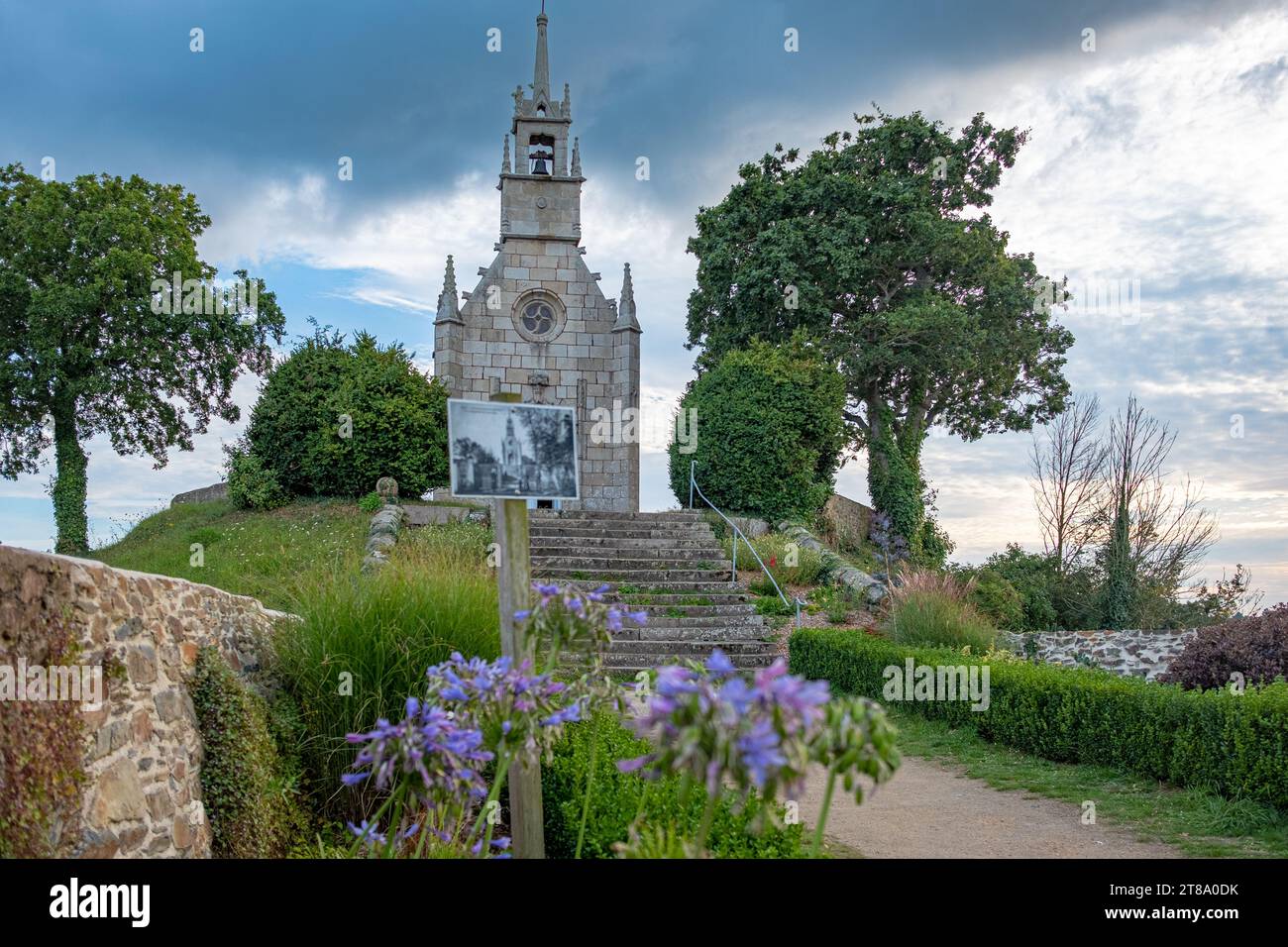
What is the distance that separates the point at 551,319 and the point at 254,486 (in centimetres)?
819

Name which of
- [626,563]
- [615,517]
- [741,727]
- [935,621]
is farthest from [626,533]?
[741,727]

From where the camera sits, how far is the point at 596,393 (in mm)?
22359

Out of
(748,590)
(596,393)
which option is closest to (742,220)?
(596,393)

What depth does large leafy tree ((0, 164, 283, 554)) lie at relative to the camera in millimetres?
20625

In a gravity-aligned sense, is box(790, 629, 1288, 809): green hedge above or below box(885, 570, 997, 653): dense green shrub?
below

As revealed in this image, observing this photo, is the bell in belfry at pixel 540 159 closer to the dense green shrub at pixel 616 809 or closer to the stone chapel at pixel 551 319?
the stone chapel at pixel 551 319

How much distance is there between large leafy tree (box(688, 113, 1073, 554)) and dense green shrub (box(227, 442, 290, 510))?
454 inches

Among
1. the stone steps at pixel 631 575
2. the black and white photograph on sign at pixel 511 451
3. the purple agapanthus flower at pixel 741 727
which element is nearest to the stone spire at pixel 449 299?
the stone steps at pixel 631 575

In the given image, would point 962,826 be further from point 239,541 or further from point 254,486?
point 254,486

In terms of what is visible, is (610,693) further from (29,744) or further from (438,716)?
(29,744)

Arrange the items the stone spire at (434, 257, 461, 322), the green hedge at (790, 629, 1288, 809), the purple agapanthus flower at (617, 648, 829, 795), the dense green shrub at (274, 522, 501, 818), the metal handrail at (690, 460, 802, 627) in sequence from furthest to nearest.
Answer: the stone spire at (434, 257, 461, 322) < the metal handrail at (690, 460, 802, 627) < the green hedge at (790, 629, 1288, 809) < the dense green shrub at (274, 522, 501, 818) < the purple agapanthus flower at (617, 648, 829, 795)

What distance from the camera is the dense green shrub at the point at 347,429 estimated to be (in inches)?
675

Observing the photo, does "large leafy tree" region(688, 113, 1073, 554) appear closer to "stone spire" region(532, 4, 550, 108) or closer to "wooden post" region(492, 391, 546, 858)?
"stone spire" region(532, 4, 550, 108)

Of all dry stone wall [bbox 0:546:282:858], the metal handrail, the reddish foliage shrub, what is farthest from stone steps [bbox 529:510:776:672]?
the reddish foliage shrub
